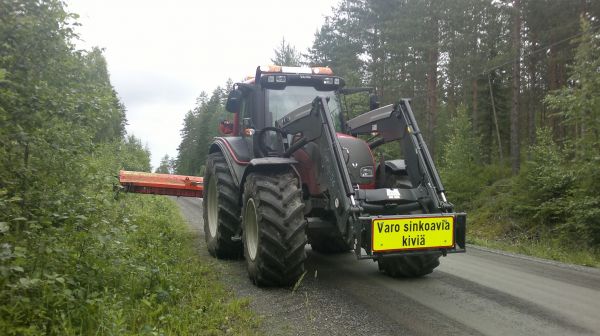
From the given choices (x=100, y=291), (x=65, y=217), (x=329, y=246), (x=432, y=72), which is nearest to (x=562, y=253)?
(x=329, y=246)

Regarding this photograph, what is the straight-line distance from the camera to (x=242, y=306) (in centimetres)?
466

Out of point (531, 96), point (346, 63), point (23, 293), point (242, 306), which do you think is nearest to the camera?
point (23, 293)

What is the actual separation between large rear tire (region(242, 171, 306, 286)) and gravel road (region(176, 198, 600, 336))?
0.74 ft

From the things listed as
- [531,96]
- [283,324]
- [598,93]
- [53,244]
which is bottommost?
[283,324]

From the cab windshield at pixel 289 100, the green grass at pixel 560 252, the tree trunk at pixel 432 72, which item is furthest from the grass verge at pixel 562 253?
the tree trunk at pixel 432 72

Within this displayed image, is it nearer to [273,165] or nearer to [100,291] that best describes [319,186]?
[273,165]

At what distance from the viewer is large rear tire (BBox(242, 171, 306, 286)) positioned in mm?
5023

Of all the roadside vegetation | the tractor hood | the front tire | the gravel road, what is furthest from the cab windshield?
the roadside vegetation

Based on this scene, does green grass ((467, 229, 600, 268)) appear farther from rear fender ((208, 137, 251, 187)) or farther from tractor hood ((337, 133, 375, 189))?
rear fender ((208, 137, 251, 187))

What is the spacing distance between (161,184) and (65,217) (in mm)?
6887

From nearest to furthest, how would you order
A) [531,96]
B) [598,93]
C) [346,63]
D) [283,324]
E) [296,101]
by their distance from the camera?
[283,324]
[296,101]
[598,93]
[531,96]
[346,63]

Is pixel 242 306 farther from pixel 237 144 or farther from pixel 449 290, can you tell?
pixel 237 144

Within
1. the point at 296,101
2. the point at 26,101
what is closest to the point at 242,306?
the point at 26,101

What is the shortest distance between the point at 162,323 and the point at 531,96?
27018mm
